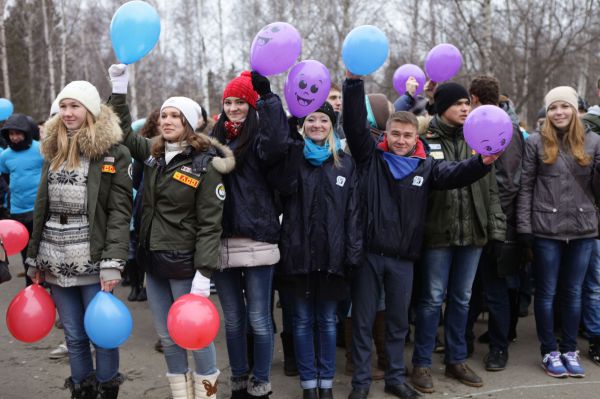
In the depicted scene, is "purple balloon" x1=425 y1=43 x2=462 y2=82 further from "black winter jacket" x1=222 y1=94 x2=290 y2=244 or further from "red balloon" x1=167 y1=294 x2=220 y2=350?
"red balloon" x1=167 y1=294 x2=220 y2=350

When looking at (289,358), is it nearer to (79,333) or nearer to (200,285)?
(200,285)

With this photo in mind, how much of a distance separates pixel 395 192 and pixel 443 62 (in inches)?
73.4

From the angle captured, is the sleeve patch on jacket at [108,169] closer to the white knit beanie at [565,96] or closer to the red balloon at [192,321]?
the red balloon at [192,321]

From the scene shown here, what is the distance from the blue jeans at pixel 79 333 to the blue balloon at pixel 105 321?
0.20 metres

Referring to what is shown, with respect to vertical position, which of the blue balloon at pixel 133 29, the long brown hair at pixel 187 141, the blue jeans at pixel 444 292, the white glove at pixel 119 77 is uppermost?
the blue balloon at pixel 133 29

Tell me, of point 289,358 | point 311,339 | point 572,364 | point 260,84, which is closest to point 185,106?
point 260,84

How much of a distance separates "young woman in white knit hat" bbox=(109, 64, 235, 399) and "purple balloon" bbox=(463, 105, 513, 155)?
156cm

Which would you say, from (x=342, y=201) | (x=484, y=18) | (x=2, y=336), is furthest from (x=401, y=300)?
(x=484, y=18)

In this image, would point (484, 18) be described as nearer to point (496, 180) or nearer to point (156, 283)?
point (496, 180)

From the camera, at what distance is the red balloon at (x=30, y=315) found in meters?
3.30

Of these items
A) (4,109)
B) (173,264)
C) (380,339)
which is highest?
(4,109)

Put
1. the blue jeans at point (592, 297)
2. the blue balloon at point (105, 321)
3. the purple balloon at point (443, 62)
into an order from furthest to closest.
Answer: the purple balloon at point (443, 62)
the blue jeans at point (592, 297)
the blue balloon at point (105, 321)

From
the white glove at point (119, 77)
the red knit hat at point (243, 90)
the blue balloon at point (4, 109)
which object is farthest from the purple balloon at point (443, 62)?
the blue balloon at point (4, 109)

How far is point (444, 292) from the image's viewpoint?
13.3 feet
